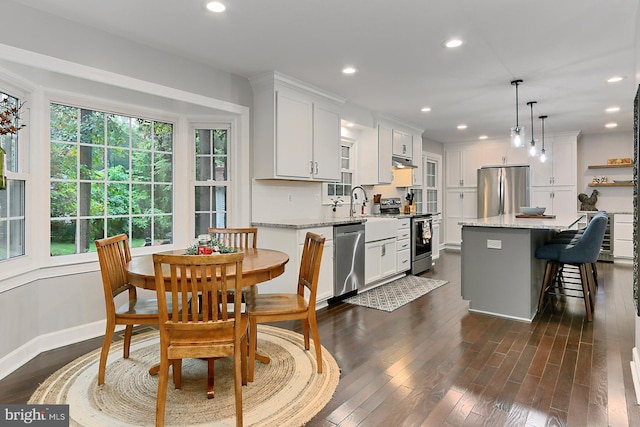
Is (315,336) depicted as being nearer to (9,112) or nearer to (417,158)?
(9,112)

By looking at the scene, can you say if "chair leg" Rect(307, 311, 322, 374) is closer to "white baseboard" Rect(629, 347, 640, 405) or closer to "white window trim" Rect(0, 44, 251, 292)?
"white baseboard" Rect(629, 347, 640, 405)

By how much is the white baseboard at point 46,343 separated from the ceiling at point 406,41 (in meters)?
2.39

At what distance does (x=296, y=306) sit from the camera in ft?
8.18

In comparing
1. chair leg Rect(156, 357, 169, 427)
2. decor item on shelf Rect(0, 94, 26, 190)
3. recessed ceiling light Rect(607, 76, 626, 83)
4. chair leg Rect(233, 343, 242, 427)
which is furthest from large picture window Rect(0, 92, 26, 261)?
recessed ceiling light Rect(607, 76, 626, 83)

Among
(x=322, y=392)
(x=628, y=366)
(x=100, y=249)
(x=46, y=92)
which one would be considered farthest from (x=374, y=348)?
(x=46, y=92)

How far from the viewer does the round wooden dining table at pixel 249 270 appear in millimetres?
2111

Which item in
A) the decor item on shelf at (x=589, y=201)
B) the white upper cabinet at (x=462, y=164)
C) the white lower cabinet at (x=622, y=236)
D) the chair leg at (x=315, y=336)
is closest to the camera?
the chair leg at (x=315, y=336)

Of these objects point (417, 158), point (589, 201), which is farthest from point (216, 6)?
point (589, 201)

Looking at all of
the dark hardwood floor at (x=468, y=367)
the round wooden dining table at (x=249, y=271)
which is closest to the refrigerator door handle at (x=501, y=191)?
the dark hardwood floor at (x=468, y=367)

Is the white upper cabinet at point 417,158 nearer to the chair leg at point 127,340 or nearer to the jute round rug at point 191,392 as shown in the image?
the jute round rug at point 191,392

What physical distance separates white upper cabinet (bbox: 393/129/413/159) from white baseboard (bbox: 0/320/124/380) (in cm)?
470

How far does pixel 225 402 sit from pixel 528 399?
5.71ft

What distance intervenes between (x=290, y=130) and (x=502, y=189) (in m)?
5.57

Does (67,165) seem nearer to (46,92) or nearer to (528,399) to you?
(46,92)
